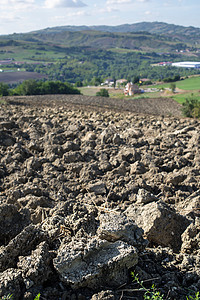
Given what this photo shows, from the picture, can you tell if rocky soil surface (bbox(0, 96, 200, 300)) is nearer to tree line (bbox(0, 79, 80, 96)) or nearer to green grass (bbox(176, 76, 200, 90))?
tree line (bbox(0, 79, 80, 96))

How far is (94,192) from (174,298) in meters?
3.49

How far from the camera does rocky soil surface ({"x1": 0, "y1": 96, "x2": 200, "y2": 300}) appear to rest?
297 centimetres

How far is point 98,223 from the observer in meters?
4.23

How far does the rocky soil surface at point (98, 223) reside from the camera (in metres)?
2.97

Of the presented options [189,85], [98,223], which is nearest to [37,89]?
[98,223]

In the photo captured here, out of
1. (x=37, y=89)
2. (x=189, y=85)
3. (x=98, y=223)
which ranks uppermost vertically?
(x=37, y=89)

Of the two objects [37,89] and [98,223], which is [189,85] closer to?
[37,89]

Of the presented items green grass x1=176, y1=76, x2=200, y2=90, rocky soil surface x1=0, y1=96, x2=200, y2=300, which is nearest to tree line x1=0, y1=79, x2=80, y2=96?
rocky soil surface x1=0, y1=96, x2=200, y2=300

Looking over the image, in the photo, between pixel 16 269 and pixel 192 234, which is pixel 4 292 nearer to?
pixel 16 269

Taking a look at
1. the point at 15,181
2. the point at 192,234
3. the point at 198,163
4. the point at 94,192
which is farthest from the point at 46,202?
the point at 198,163

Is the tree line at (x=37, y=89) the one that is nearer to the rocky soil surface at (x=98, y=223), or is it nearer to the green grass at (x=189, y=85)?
the rocky soil surface at (x=98, y=223)

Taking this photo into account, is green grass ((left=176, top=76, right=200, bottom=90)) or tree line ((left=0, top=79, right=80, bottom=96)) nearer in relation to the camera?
tree line ((left=0, top=79, right=80, bottom=96))

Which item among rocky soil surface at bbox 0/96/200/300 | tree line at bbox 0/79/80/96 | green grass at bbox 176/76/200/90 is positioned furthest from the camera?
green grass at bbox 176/76/200/90

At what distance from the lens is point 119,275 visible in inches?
120
